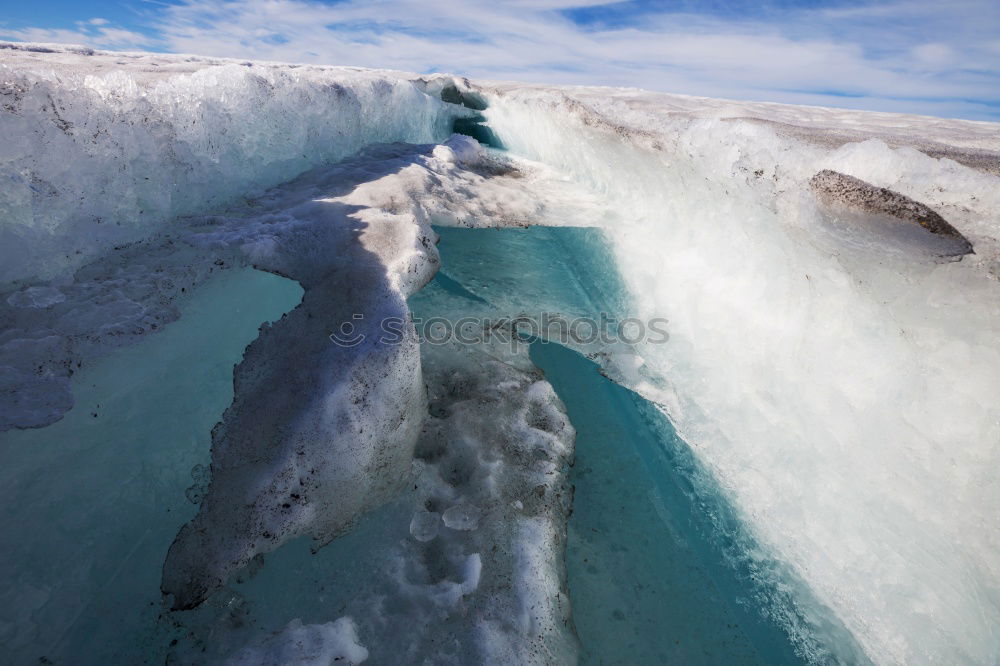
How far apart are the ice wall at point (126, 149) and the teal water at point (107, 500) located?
102 centimetres

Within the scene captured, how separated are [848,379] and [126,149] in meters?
5.21

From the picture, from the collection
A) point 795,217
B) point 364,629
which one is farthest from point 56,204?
point 795,217

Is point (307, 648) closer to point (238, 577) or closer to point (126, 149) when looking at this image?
point (238, 577)

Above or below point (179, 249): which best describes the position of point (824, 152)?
above

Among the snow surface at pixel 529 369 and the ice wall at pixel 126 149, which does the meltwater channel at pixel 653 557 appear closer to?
the snow surface at pixel 529 369

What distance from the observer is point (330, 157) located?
255 inches

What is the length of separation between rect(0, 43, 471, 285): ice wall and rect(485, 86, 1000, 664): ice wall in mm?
4313

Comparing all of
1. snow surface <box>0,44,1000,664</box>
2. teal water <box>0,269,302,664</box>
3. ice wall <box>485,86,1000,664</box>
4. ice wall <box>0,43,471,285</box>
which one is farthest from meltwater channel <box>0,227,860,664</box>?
ice wall <box>0,43,471,285</box>

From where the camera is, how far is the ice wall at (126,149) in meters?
2.74

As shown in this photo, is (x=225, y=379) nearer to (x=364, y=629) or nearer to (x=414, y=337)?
(x=414, y=337)

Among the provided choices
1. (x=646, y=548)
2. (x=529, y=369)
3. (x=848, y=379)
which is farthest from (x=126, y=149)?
(x=848, y=379)

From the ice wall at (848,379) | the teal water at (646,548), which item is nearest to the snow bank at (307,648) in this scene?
the teal water at (646,548)

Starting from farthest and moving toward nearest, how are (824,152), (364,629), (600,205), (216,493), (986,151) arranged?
(600,205) → (986,151) → (824,152) → (216,493) → (364,629)

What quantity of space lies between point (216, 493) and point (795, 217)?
Result: 407 cm
